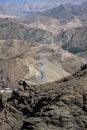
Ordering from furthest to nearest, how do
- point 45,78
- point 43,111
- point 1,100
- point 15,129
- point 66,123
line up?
point 45,78 < point 1,100 < point 15,129 < point 43,111 < point 66,123

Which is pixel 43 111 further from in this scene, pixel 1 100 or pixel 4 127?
pixel 1 100

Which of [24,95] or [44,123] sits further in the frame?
[24,95]

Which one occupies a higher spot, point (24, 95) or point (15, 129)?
point (24, 95)

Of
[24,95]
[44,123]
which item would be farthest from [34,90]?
[44,123]

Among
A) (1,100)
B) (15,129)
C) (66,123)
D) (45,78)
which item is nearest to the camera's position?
(66,123)

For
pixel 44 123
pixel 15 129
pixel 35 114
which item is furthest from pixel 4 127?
pixel 44 123

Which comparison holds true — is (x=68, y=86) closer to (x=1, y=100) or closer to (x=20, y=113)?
(x=20, y=113)
